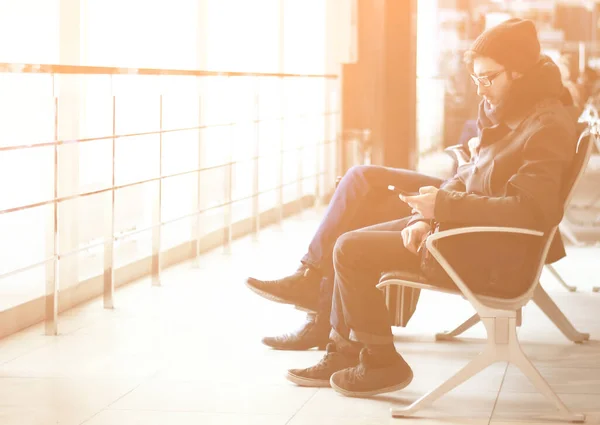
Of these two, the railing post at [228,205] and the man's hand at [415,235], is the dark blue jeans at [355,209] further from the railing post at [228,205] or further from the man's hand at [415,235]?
the railing post at [228,205]

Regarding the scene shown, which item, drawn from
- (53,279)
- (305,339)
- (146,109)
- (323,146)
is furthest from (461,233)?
(323,146)

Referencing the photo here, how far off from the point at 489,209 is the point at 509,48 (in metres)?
0.49

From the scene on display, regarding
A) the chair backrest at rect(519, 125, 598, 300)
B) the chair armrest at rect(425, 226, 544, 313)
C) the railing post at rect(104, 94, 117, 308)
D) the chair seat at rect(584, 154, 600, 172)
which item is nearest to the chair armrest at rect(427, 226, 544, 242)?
the chair armrest at rect(425, 226, 544, 313)

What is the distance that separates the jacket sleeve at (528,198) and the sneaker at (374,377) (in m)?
0.47

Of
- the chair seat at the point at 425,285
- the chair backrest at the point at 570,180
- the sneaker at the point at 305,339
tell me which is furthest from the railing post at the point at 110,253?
the chair backrest at the point at 570,180

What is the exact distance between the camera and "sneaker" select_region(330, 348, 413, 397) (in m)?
3.14

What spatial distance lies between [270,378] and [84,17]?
2282 millimetres

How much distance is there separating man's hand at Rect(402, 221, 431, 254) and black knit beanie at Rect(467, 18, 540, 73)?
52 cm

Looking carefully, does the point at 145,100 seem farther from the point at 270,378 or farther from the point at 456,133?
the point at 456,133

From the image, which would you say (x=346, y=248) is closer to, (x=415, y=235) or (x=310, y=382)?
(x=415, y=235)

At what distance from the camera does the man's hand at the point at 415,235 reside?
3043 mm

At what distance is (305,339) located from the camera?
3764 millimetres

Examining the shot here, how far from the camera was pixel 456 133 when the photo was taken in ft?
28.3

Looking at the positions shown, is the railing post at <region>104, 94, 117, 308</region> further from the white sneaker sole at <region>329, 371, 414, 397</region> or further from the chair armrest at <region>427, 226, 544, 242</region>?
the chair armrest at <region>427, 226, 544, 242</region>
